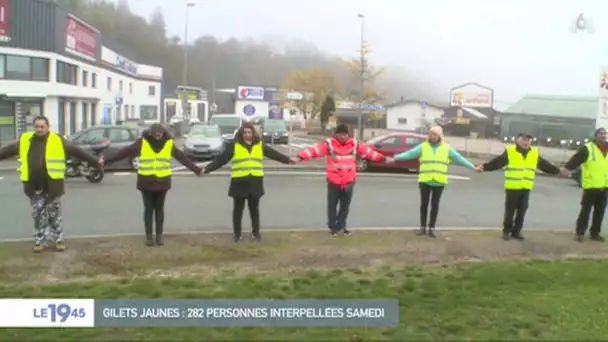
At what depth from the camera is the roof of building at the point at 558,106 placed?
63719 mm

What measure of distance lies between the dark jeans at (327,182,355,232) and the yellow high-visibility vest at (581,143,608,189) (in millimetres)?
3764

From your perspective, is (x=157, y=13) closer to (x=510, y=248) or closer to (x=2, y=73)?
(x=2, y=73)

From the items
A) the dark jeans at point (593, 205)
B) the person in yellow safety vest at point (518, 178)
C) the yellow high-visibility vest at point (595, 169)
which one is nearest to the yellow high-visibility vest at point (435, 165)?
the person in yellow safety vest at point (518, 178)

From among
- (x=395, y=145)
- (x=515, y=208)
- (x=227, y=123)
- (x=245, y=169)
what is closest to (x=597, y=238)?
(x=515, y=208)

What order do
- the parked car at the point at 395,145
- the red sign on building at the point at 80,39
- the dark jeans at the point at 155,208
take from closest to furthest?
the dark jeans at the point at 155,208 → the parked car at the point at 395,145 → the red sign on building at the point at 80,39

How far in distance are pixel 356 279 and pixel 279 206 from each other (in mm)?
6701

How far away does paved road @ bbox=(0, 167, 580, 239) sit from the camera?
36.0 ft

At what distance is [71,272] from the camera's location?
23.2 ft

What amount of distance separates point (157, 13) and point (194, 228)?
108446 millimetres

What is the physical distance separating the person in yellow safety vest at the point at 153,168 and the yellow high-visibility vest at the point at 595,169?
6490mm

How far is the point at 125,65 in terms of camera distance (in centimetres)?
6419

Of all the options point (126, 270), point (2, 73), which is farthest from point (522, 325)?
point (2, 73)

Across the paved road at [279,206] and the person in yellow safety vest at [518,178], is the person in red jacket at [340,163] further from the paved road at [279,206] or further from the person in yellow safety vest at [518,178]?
the person in yellow safety vest at [518,178]

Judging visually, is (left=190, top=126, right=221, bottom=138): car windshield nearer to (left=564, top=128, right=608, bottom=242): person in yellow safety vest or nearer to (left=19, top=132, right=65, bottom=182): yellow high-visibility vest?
(left=19, top=132, right=65, bottom=182): yellow high-visibility vest
